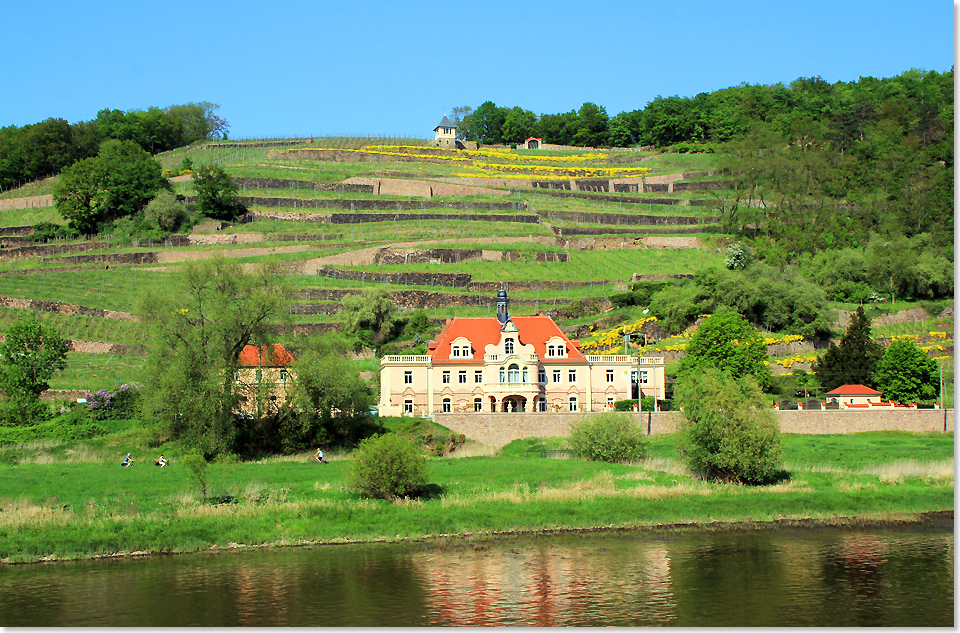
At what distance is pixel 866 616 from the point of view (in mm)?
23891

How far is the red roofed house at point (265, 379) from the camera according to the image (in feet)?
148

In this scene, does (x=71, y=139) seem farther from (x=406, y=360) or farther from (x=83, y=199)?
(x=406, y=360)

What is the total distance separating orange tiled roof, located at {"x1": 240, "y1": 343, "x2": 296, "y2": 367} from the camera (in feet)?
151

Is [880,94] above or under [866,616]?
above

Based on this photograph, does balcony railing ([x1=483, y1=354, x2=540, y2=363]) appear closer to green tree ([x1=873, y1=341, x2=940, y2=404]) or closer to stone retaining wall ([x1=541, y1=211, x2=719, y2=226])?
green tree ([x1=873, y1=341, x2=940, y2=404])

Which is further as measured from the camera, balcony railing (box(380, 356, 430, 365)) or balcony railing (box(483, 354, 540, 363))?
balcony railing (box(483, 354, 540, 363))

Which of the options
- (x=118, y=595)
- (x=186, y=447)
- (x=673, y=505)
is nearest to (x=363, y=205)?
(x=186, y=447)

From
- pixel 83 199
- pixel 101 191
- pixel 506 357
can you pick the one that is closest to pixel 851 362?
pixel 506 357

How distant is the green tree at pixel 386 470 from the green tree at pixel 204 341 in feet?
34.1

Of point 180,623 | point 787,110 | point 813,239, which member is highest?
point 787,110

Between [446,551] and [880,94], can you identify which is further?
[880,94]

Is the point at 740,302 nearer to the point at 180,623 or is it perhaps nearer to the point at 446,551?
the point at 446,551

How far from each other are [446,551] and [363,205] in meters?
76.0

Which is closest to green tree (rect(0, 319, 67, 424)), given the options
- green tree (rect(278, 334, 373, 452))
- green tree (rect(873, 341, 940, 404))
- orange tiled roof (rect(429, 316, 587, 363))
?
green tree (rect(278, 334, 373, 452))
